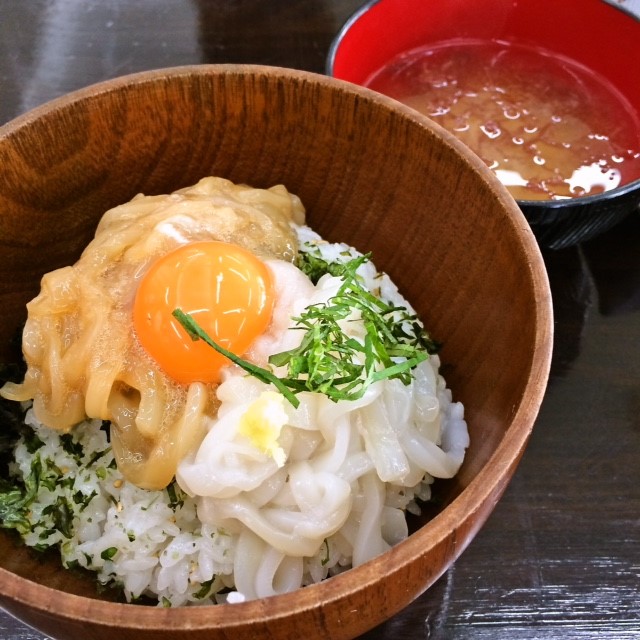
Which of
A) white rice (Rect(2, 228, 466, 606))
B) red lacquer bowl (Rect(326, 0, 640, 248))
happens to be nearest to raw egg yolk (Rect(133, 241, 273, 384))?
white rice (Rect(2, 228, 466, 606))

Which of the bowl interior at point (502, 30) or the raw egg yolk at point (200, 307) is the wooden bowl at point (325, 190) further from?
the bowl interior at point (502, 30)

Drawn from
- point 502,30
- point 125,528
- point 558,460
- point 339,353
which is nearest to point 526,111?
point 502,30

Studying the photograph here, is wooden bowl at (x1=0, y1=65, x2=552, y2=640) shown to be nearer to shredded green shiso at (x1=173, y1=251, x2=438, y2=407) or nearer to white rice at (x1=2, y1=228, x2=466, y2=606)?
white rice at (x1=2, y1=228, x2=466, y2=606)

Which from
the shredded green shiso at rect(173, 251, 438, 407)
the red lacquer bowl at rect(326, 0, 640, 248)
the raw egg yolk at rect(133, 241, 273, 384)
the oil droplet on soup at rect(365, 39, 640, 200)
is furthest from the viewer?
the red lacquer bowl at rect(326, 0, 640, 248)

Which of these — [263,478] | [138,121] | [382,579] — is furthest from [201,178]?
[382,579]

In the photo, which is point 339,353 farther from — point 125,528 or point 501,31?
point 501,31
